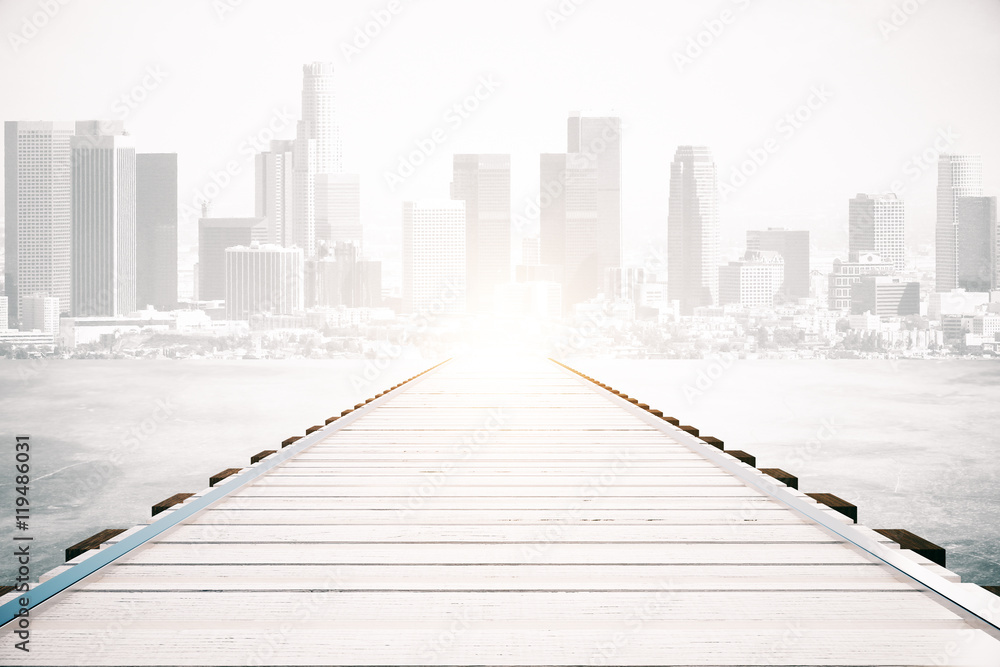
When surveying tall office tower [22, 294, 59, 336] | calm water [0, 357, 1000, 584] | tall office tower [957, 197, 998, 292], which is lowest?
calm water [0, 357, 1000, 584]

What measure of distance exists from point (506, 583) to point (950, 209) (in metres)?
103

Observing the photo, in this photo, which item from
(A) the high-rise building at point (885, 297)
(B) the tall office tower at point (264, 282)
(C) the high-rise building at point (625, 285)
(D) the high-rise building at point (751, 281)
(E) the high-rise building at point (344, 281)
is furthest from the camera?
(E) the high-rise building at point (344, 281)

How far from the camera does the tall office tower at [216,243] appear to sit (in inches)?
4091

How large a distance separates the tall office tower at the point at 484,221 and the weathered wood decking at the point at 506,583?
89.6 metres

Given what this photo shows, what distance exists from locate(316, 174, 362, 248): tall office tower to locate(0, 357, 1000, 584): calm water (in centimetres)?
6467

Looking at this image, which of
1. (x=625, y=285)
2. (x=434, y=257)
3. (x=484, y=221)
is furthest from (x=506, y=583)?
(x=484, y=221)

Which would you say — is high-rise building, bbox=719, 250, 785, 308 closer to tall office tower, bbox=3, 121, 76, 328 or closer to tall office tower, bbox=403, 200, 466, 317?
tall office tower, bbox=403, 200, 466, 317

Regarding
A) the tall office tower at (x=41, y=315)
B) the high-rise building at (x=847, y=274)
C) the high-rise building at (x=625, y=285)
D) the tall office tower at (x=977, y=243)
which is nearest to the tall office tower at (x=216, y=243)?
the tall office tower at (x=41, y=315)

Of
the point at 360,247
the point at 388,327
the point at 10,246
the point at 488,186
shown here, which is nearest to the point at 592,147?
the point at 488,186

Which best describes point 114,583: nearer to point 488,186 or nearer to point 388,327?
point 388,327

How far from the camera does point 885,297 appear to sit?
80188mm

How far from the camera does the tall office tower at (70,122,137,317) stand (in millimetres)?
83125

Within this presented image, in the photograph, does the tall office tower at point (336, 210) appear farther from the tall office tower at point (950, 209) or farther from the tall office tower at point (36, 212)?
the tall office tower at point (950, 209)

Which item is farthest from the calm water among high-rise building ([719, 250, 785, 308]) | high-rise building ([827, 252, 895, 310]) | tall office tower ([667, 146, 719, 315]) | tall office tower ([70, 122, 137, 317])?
tall office tower ([667, 146, 719, 315])
